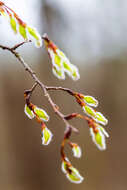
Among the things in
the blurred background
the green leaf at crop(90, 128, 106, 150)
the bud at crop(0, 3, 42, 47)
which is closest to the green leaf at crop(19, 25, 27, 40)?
the bud at crop(0, 3, 42, 47)

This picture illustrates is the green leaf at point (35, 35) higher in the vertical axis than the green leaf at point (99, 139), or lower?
higher

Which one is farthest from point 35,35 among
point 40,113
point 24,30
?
point 40,113

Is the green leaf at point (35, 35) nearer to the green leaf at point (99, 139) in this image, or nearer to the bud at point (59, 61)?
the bud at point (59, 61)

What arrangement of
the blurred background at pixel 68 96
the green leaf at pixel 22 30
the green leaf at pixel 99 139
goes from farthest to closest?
the blurred background at pixel 68 96, the green leaf at pixel 22 30, the green leaf at pixel 99 139

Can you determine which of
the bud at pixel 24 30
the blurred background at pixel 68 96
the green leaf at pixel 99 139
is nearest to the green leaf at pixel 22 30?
the bud at pixel 24 30

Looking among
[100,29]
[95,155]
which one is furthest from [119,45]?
[95,155]

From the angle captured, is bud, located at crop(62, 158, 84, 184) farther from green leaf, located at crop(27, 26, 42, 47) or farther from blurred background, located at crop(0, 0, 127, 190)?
blurred background, located at crop(0, 0, 127, 190)

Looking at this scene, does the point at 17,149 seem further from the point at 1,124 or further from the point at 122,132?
the point at 122,132

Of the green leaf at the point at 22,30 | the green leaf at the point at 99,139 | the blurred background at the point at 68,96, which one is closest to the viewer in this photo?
the green leaf at the point at 99,139

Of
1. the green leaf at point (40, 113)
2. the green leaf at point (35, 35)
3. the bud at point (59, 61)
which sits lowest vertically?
the green leaf at point (40, 113)
